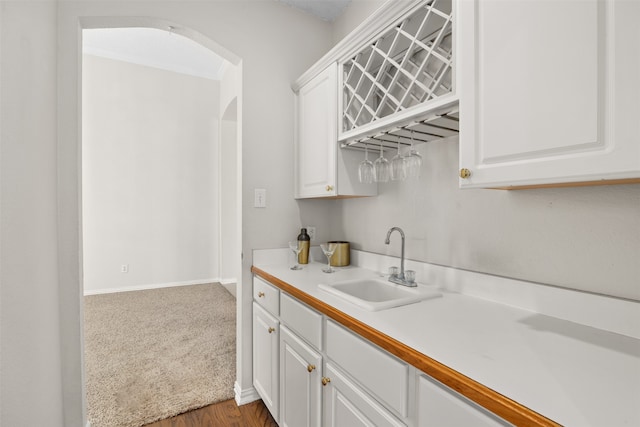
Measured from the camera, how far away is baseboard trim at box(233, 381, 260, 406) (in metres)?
1.93

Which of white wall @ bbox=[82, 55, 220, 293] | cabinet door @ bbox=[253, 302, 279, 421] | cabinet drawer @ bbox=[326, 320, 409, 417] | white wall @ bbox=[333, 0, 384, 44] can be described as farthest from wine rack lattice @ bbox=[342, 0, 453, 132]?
white wall @ bbox=[82, 55, 220, 293]

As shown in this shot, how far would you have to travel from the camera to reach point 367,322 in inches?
37.8

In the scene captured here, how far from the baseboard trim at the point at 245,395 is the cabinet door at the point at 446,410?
4.95ft

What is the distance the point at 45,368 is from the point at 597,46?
6.70ft

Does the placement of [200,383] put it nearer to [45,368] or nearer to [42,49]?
[45,368]

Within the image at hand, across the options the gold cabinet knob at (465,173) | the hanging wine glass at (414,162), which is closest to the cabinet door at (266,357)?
the hanging wine glass at (414,162)

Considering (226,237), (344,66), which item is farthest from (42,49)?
(226,237)

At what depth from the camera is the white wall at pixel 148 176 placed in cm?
406

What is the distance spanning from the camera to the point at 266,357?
1745mm

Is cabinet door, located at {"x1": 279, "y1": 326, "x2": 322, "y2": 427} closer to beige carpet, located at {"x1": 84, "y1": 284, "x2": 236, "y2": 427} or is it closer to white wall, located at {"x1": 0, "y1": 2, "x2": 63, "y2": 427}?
beige carpet, located at {"x1": 84, "y1": 284, "x2": 236, "y2": 427}

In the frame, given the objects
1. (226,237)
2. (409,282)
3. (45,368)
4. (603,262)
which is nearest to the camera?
(603,262)

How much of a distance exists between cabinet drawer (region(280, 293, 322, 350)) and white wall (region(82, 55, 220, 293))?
11.6 feet

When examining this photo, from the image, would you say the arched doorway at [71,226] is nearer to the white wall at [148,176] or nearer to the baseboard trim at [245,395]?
the baseboard trim at [245,395]

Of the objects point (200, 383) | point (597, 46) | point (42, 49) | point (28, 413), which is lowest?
point (200, 383)
